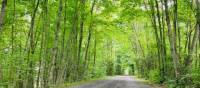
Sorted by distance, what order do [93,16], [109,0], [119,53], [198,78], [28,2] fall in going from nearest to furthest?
[198,78] → [28,2] → [109,0] → [93,16] → [119,53]

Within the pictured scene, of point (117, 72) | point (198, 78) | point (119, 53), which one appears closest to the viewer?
point (198, 78)

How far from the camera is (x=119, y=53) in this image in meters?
68.8

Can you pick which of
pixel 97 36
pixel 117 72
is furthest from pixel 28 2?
pixel 117 72

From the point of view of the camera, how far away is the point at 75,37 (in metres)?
23.5

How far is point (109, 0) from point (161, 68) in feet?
24.9

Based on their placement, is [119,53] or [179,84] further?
[119,53]

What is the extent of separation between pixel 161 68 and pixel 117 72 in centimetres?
4273

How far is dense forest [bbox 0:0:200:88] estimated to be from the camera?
50.1 feet

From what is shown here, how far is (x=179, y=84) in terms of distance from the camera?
14.4 m

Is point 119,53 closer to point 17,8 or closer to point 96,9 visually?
point 96,9

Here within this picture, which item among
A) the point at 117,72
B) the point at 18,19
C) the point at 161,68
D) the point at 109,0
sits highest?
the point at 109,0

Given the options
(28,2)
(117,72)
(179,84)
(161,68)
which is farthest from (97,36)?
(117,72)

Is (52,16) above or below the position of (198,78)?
above

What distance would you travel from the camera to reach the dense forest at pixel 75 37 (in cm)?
1526
